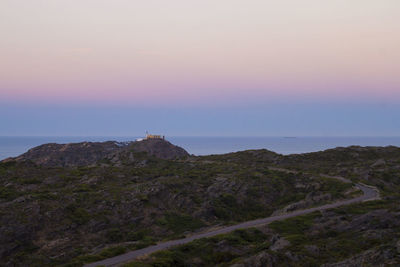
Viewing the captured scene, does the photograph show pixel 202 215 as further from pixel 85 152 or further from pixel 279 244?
pixel 85 152

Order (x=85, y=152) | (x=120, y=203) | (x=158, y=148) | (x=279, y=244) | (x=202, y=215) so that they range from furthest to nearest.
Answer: (x=85, y=152), (x=158, y=148), (x=120, y=203), (x=202, y=215), (x=279, y=244)

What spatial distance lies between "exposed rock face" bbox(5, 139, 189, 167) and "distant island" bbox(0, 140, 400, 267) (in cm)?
3531

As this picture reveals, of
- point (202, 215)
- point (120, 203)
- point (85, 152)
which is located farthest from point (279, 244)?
point (85, 152)

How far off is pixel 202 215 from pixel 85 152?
92819 mm

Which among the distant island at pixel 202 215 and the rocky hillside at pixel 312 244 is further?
the distant island at pixel 202 215

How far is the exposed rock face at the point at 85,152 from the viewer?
11219 cm

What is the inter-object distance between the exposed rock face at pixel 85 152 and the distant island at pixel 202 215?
35.3m

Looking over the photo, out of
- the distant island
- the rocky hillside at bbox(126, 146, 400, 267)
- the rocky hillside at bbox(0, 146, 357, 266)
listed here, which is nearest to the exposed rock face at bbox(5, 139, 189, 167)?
the distant island

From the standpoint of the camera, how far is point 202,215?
4544cm

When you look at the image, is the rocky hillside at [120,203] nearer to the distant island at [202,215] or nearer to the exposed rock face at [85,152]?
the distant island at [202,215]

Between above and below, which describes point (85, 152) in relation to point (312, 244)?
above

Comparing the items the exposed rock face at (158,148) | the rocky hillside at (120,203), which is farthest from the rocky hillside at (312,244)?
the exposed rock face at (158,148)

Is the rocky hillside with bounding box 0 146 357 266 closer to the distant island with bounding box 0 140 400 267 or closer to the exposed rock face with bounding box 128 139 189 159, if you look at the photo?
the distant island with bounding box 0 140 400 267

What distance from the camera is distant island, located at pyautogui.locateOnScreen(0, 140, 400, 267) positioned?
26.8 meters
